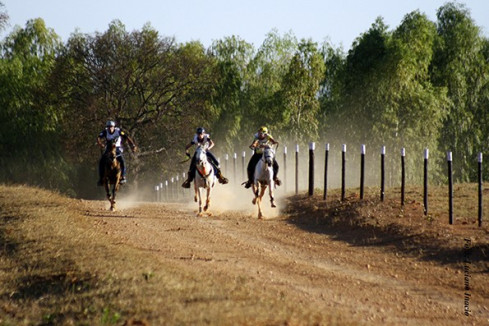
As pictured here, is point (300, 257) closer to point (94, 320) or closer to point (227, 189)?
point (94, 320)

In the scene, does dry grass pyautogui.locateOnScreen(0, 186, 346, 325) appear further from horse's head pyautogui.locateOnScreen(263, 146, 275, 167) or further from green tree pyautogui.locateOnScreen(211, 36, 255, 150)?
green tree pyautogui.locateOnScreen(211, 36, 255, 150)

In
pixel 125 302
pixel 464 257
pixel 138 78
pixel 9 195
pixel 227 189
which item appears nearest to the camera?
pixel 125 302

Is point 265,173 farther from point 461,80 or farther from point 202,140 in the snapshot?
point 461,80

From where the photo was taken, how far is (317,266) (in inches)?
560

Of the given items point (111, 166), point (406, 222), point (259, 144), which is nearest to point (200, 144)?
point (259, 144)

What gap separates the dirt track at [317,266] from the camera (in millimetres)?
10852

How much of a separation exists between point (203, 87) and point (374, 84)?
12476 mm

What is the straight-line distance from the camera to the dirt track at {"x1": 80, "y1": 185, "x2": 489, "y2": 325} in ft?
35.6

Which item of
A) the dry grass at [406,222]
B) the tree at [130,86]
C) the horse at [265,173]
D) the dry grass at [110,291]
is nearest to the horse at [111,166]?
the horse at [265,173]

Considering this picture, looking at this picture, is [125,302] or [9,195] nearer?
[125,302]

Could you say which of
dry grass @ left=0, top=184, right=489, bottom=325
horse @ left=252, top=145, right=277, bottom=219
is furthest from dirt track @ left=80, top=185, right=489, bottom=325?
horse @ left=252, top=145, right=277, bottom=219

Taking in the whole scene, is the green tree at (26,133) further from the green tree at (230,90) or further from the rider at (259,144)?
the rider at (259,144)

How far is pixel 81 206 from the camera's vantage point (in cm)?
2494

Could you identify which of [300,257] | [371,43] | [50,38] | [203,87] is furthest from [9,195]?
[50,38]
